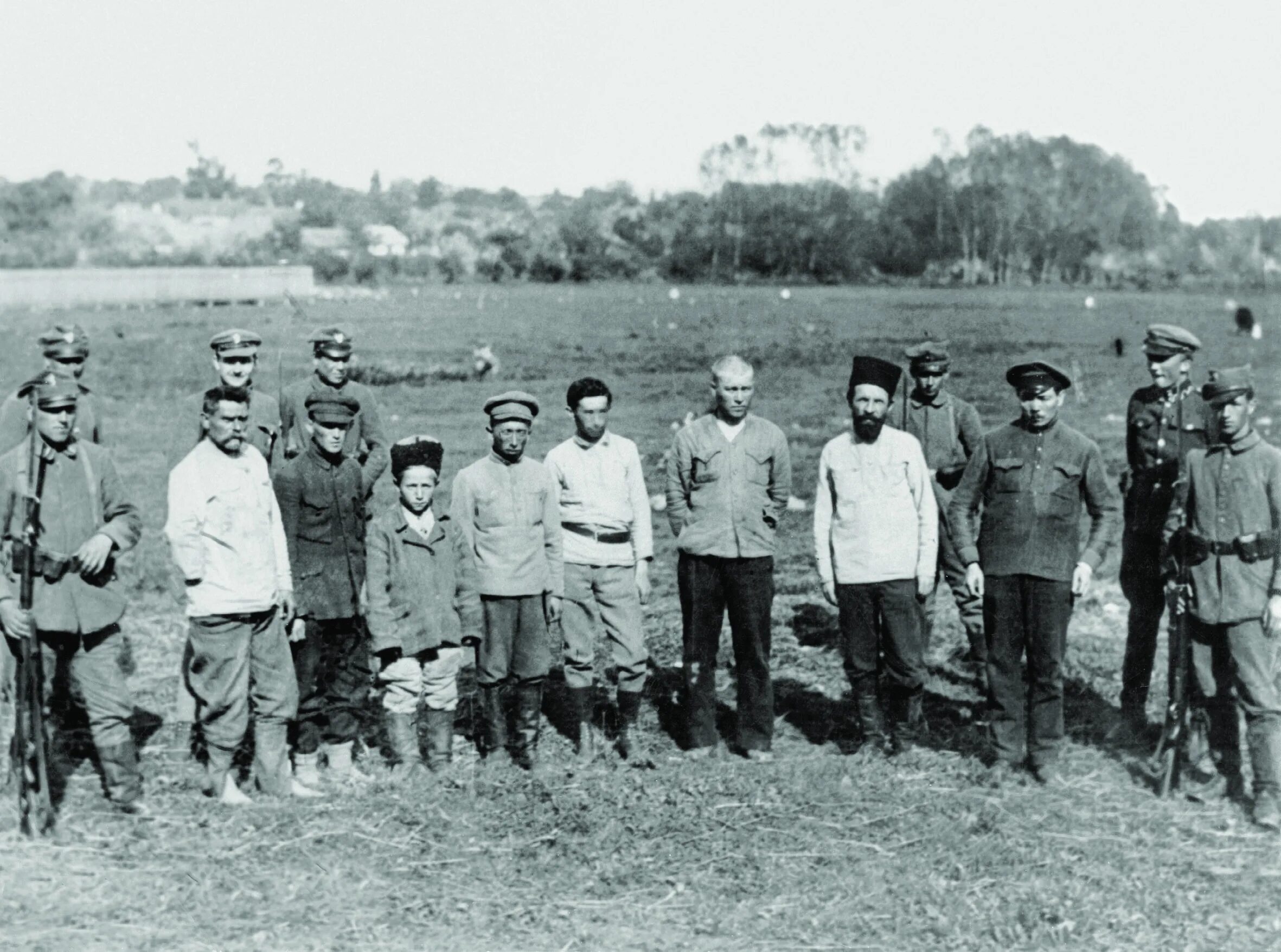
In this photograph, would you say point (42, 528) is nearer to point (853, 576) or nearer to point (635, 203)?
point (853, 576)

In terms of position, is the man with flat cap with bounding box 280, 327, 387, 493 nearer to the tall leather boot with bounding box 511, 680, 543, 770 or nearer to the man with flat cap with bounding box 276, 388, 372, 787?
the man with flat cap with bounding box 276, 388, 372, 787

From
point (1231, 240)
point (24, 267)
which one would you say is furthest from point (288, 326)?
point (1231, 240)

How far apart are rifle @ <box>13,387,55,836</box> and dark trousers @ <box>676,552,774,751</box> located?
3.27 m

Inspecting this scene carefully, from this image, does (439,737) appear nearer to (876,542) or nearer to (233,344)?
(233,344)

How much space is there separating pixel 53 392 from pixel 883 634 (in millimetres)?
4449

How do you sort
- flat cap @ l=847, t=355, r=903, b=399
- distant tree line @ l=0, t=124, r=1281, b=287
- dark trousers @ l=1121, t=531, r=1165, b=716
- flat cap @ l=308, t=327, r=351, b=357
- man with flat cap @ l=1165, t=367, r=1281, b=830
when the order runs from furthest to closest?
distant tree line @ l=0, t=124, r=1281, b=287 < flat cap @ l=308, t=327, r=351, b=357 < dark trousers @ l=1121, t=531, r=1165, b=716 < flat cap @ l=847, t=355, r=903, b=399 < man with flat cap @ l=1165, t=367, r=1281, b=830

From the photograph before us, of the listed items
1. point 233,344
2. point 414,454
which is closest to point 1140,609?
point 414,454

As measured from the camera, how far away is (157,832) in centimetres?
626

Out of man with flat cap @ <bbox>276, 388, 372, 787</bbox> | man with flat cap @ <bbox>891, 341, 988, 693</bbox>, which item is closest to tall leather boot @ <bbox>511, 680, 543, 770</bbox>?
man with flat cap @ <bbox>276, 388, 372, 787</bbox>

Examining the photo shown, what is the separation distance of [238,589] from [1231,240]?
89328 millimetres

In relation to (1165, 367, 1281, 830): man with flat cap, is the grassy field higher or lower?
lower

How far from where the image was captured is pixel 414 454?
671cm

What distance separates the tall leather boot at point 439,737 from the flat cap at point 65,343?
3.15 m

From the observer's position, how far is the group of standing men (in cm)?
637
